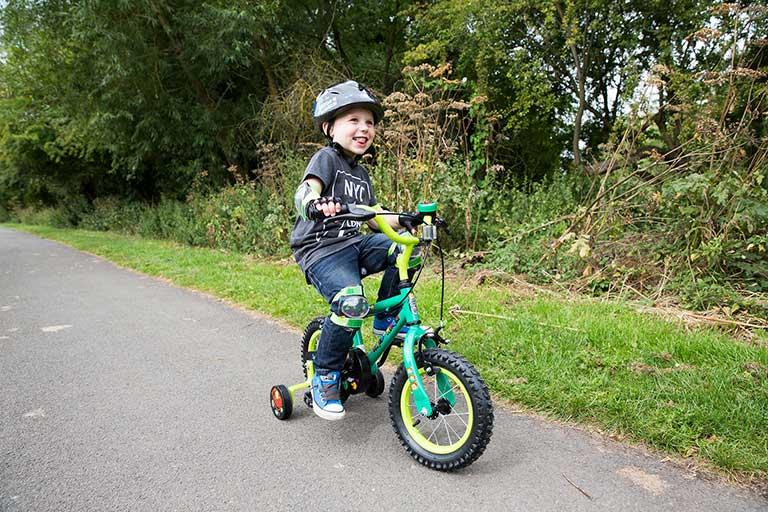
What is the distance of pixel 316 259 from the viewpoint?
2.80 m

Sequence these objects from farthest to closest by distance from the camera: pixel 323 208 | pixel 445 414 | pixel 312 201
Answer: pixel 445 414 → pixel 312 201 → pixel 323 208

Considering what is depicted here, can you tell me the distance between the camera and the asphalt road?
2258 millimetres

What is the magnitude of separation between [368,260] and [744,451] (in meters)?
2.18

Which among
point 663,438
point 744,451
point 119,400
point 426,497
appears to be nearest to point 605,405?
point 663,438

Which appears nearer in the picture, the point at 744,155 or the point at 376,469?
the point at 376,469

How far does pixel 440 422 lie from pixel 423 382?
0.38 meters

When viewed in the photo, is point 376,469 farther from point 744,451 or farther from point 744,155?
point 744,155

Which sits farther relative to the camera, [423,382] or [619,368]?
[619,368]

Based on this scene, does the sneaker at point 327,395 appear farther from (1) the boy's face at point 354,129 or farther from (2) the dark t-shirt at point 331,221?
(1) the boy's face at point 354,129

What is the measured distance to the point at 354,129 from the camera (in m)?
2.75

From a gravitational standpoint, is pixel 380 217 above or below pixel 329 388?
above

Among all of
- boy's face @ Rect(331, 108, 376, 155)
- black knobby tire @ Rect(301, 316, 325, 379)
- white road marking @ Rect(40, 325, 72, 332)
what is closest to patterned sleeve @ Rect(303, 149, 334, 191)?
boy's face @ Rect(331, 108, 376, 155)

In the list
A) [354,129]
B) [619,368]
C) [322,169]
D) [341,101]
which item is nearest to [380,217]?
[322,169]

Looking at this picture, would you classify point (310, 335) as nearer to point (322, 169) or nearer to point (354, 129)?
point (322, 169)
